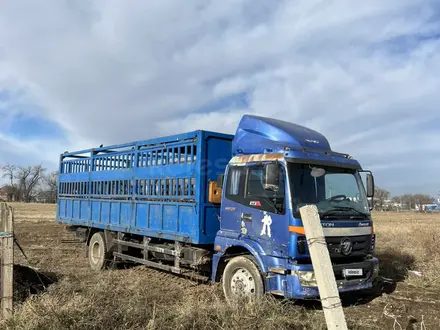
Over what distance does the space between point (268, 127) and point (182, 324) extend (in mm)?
3851

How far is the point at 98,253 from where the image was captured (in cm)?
1109

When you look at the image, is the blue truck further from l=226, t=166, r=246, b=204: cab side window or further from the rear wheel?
the rear wheel

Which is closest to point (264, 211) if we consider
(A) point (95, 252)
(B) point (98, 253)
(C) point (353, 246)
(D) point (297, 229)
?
(D) point (297, 229)

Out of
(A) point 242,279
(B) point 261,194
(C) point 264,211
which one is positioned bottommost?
(A) point 242,279

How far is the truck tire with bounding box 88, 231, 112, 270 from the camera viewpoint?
34.8ft

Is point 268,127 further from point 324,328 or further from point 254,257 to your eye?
point 324,328

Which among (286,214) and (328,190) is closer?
(286,214)

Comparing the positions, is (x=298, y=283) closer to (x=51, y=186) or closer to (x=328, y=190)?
(x=328, y=190)

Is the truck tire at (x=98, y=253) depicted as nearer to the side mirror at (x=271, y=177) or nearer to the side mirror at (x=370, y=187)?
the side mirror at (x=271, y=177)

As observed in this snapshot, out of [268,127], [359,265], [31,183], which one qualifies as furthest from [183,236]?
[31,183]

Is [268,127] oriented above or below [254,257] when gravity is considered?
above

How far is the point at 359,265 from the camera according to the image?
6.62 m

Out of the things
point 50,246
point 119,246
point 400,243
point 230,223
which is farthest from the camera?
point 400,243

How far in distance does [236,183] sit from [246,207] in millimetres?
507
